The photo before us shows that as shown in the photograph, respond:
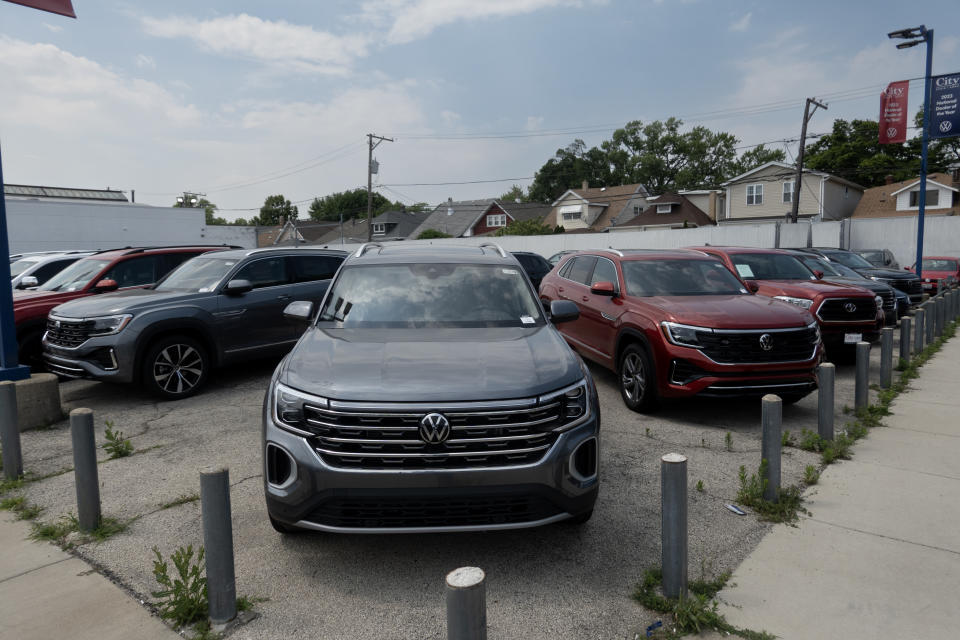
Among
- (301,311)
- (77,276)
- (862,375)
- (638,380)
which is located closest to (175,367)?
(77,276)

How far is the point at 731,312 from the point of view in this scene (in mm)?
6414

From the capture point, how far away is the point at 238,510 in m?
4.30

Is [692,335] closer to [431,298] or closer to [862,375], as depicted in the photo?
[862,375]

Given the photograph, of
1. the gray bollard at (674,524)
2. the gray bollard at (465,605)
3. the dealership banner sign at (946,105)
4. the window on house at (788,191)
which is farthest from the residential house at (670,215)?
the gray bollard at (465,605)

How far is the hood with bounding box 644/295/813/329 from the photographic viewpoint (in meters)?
6.20

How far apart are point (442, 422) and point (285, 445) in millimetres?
802

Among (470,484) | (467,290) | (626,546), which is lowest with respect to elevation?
(626,546)

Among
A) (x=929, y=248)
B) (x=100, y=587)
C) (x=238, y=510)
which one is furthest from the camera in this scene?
(x=929, y=248)

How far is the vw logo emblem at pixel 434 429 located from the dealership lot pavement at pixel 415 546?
805 mm


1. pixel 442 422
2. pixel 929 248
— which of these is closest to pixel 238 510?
pixel 442 422

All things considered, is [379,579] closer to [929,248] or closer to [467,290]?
[467,290]

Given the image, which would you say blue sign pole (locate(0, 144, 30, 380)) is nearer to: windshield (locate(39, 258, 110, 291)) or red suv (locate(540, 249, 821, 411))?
windshield (locate(39, 258, 110, 291))

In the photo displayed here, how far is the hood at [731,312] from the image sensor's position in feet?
20.3

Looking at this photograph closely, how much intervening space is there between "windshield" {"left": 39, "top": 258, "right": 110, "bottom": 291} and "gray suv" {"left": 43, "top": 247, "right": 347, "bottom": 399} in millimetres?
1525
